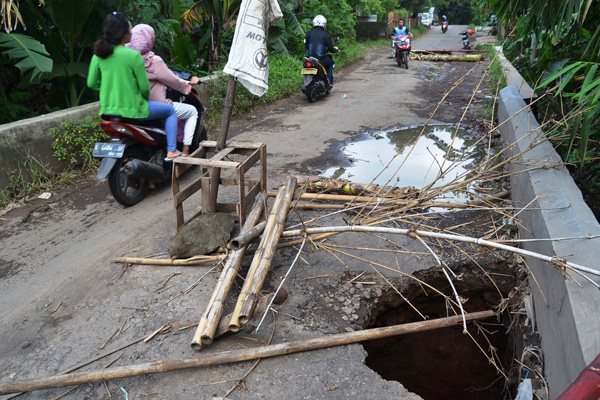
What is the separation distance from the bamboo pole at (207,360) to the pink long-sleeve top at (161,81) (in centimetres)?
327

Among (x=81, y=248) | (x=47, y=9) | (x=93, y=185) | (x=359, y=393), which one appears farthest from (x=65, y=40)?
(x=359, y=393)

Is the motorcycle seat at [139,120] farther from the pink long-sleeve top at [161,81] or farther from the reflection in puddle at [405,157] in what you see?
the reflection in puddle at [405,157]

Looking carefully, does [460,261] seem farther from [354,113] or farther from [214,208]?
[354,113]

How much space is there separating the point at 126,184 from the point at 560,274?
3948mm

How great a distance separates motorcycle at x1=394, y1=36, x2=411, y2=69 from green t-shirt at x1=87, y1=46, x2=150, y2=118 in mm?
11715

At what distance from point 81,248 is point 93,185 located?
5.23 feet

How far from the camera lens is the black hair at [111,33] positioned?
4516 millimetres

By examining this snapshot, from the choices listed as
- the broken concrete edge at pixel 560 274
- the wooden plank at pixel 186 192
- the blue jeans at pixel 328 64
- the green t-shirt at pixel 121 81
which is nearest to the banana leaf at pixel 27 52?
the green t-shirt at pixel 121 81

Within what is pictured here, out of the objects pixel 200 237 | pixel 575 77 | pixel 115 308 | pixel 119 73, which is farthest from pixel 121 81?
pixel 575 77

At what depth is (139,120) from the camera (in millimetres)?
4977

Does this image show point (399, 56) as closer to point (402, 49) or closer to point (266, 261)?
point (402, 49)

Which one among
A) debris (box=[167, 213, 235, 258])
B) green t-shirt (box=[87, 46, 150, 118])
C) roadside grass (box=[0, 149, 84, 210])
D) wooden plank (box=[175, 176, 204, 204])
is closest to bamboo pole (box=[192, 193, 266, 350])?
debris (box=[167, 213, 235, 258])

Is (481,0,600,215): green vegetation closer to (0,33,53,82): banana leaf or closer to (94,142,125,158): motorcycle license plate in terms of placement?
(94,142,125,158): motorcycle license plate

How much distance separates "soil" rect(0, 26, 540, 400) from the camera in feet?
8.66
